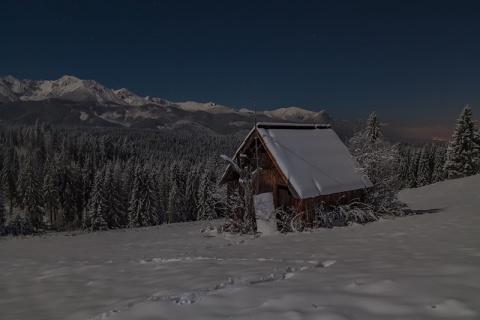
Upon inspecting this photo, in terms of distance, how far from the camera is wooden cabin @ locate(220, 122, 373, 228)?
48.8 feet

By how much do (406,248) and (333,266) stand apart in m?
2.97

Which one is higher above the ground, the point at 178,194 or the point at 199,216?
the point at 178,194

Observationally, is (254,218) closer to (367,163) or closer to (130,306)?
(367,163)

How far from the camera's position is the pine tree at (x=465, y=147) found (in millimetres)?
43938

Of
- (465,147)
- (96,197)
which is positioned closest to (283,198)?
(465,147)

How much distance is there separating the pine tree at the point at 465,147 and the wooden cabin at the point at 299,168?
3569 centimetres

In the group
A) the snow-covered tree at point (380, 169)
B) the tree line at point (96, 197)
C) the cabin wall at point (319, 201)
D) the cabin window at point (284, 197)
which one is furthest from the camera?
the tree line at point (96, 197)

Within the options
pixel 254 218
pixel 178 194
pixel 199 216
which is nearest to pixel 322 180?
pixel 254 218

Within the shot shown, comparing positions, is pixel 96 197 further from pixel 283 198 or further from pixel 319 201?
pixel 319 201

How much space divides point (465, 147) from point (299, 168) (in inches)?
1637

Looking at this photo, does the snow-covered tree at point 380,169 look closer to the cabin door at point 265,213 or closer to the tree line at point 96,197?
the cabin door at point 265,213

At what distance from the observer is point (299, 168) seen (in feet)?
50.5

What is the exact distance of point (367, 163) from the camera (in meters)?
18.3

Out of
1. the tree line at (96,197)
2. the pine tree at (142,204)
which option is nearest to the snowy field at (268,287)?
the tree line at (96,197)
